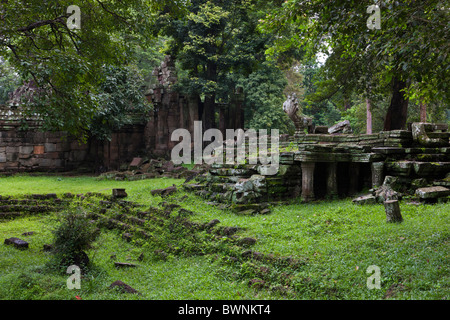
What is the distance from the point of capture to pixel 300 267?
6039 mm

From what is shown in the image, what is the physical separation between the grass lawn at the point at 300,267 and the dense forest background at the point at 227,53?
2589 mm

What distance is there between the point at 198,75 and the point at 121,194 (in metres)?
11.5

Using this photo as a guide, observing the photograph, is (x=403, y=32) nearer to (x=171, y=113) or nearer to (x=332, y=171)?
(x=332, y=171)

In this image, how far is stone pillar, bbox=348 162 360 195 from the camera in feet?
36.0

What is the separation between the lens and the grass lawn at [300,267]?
529cm

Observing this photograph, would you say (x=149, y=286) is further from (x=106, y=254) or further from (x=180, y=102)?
(x=180, y=102)

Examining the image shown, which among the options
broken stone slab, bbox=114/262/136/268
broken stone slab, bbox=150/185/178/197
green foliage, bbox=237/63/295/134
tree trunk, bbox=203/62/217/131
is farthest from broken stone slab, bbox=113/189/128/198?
green foliage, bbox=237/63/295/134

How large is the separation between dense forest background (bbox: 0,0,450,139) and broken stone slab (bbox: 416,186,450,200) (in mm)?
1907

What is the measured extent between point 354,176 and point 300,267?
5.67 metres

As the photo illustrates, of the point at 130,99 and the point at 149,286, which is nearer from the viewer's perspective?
the point at 149,286

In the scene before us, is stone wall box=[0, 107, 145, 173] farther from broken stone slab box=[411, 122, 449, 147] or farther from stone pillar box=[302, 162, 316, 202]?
broken stone slab box=[411, 122, 449, 147]

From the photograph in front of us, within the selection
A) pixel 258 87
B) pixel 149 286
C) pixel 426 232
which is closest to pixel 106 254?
pixel 149 286

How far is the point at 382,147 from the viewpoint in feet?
34.7

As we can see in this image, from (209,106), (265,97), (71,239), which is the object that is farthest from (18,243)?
(265,97)
